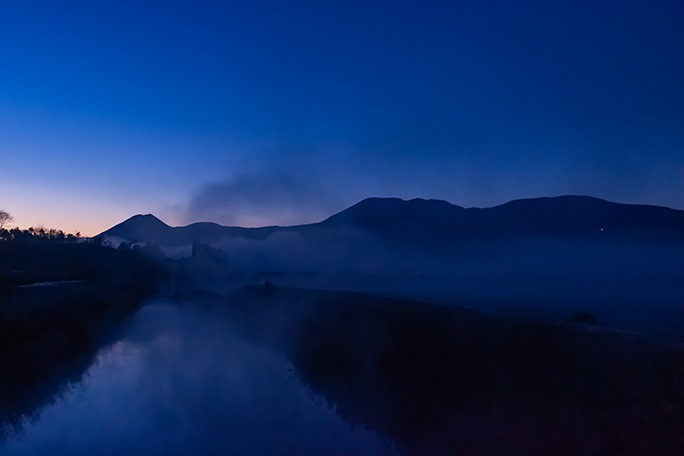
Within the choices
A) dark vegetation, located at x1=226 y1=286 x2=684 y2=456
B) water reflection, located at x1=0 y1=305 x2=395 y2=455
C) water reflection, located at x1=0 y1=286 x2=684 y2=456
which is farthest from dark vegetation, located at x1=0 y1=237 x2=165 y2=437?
dark vegetation, located at x1=226 y1=286 x2=684 y2=456

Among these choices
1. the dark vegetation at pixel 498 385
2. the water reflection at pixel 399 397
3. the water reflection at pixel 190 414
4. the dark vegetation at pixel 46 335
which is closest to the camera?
the dark vegetation at pixel 498 385

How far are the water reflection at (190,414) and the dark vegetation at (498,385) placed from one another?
127 cm

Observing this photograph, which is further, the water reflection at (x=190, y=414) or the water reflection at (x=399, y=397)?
the water reflection at (x=190, y=414)

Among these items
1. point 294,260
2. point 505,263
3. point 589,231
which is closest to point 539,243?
point 589,231

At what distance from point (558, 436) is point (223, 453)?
22.7ft

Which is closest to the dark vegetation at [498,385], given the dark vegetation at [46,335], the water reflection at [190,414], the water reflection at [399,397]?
the water reflection at [399,397]

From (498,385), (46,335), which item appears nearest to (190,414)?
(498,385)

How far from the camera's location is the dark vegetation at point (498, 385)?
11.0 m

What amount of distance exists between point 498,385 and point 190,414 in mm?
8106

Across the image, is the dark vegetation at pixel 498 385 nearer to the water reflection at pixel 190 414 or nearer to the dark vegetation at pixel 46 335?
the water reflection at pixel 190 414

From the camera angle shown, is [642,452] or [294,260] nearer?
[642,452]

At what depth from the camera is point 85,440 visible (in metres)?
13.1

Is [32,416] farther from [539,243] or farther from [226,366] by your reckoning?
[539,243]

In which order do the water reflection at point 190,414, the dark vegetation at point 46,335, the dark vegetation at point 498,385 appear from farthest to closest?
the dark vegetation at point 46,335 < the water reflection at point 190,414 < the dark vegetation at point 498,385
